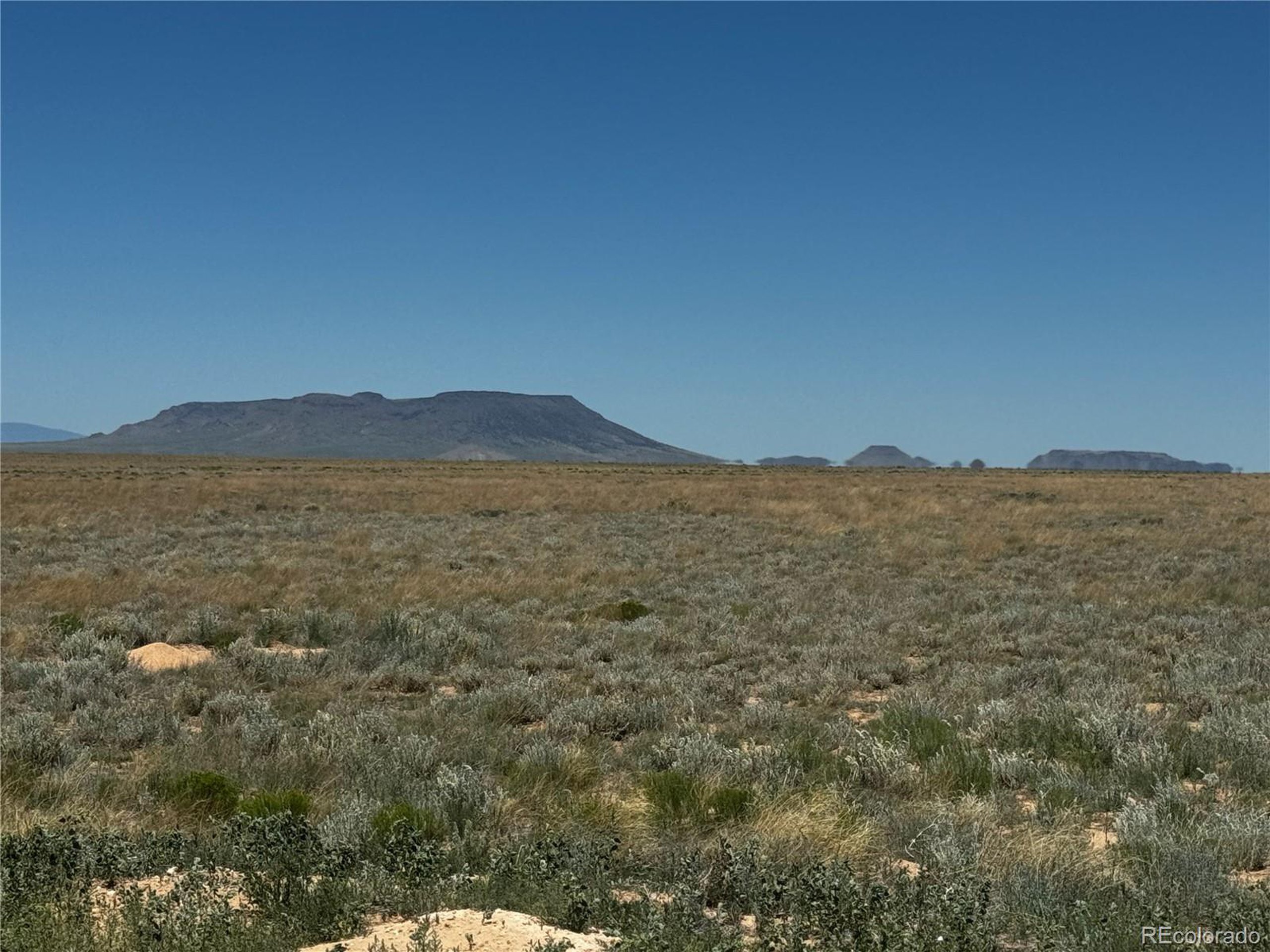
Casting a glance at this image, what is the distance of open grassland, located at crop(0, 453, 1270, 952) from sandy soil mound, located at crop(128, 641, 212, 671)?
0.07 meters

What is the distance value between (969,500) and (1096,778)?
108 feet


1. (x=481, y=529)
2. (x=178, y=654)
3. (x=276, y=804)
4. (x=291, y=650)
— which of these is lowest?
(x=291, y=650)

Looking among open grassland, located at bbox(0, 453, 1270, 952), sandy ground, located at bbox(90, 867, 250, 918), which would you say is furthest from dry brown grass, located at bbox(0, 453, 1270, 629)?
sandy ground, located at bbox(90, 867, 250, 918)

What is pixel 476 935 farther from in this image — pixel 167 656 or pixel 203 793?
pixel 167 656

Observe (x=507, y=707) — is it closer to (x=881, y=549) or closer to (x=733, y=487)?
(x=881, y=549)

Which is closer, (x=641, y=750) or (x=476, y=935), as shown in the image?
(x=476, y=935)

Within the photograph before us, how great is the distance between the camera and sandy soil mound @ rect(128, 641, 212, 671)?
985cm

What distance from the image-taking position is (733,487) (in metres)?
44.2

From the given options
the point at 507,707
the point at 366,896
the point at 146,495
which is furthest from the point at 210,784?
the point at 146,495

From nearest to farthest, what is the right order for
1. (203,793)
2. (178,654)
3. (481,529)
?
(203,793) → (178,654) → (481,529)

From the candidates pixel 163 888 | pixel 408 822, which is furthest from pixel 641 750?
pixel 163 888
